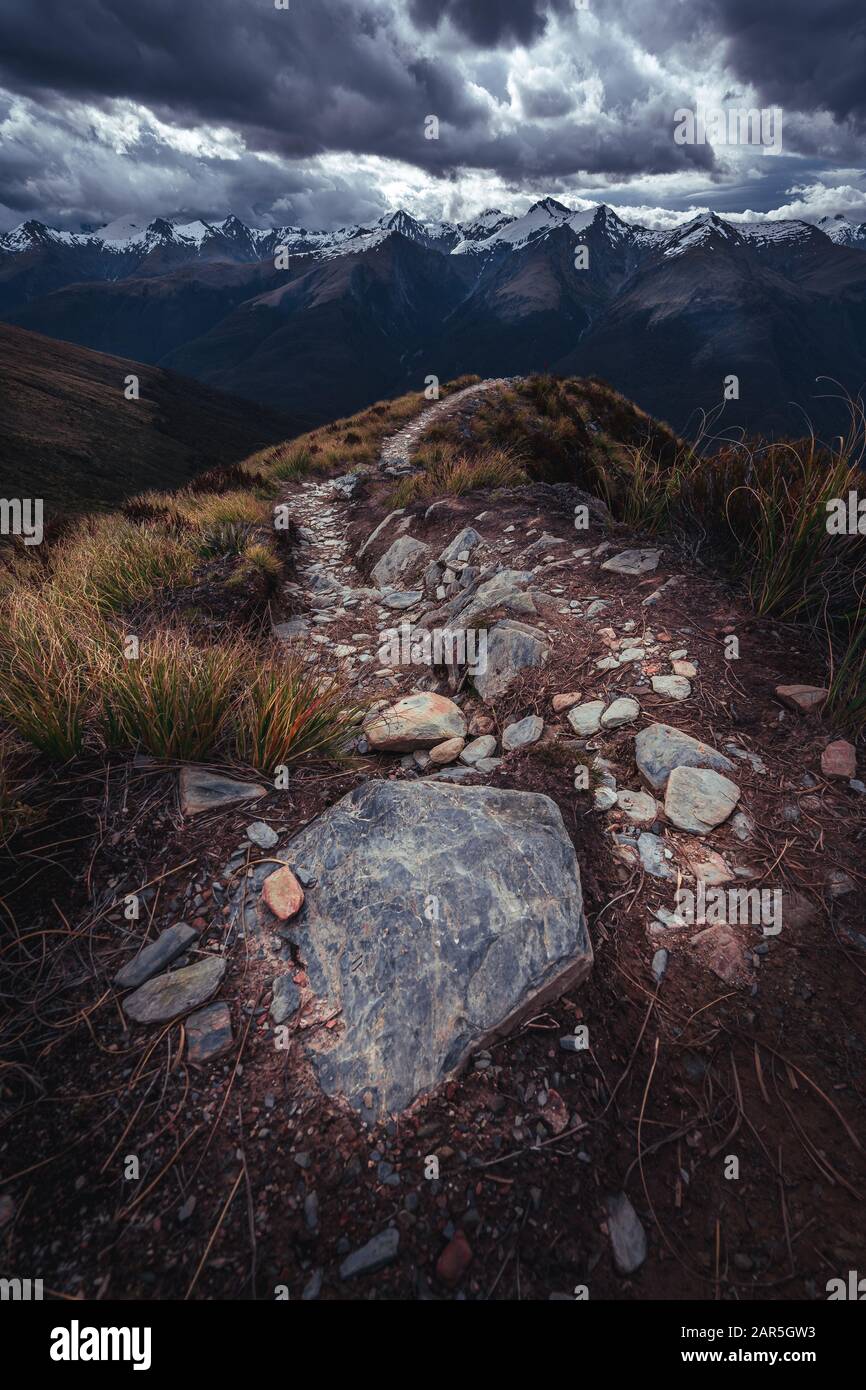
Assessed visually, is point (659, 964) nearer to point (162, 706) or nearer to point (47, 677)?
point (162, 706)

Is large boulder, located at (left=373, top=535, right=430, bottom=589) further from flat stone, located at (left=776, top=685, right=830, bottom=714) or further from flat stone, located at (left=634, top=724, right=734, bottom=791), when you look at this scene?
flat stone, located at (left=776, top=685, right=830, bottom=714)

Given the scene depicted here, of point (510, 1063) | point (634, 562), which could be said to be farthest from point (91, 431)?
point (510, 1063)

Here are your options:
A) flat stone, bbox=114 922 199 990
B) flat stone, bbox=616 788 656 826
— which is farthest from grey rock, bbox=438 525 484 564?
flat stone, bbox=114 922 199 990

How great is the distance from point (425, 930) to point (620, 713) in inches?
77.6

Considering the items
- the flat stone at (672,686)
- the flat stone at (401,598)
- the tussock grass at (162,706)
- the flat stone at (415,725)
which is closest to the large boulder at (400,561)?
the flat stone at (401,598)

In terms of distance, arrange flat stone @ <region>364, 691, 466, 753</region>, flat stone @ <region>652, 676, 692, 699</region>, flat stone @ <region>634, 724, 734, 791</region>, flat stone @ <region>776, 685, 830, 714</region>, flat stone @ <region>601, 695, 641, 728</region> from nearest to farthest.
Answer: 1. flat stone @ <region>634, 724, 734, 791</region>
2. flat stone @ <region>776, 685, 830, 714</region>
3. flat stone @ <region>601, 695, 641, 728</region>
4. flat stone @ <region>652, 676, 692, 699</region>
5. flat stone @ <region>364, 691, 466, 753</region>

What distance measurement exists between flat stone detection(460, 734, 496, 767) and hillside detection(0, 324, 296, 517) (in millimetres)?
46072

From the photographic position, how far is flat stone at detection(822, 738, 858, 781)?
297 centimetres

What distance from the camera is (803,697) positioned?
3.37 meters

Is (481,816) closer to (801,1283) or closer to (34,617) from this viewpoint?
(801,1283)

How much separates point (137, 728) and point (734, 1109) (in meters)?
3.22

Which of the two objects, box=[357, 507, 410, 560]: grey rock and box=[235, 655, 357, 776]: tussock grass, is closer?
box=[235, 655, 357, 776]: tussock grass

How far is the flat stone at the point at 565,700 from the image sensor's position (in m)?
3.77

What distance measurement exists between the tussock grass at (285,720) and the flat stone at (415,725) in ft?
0.77
